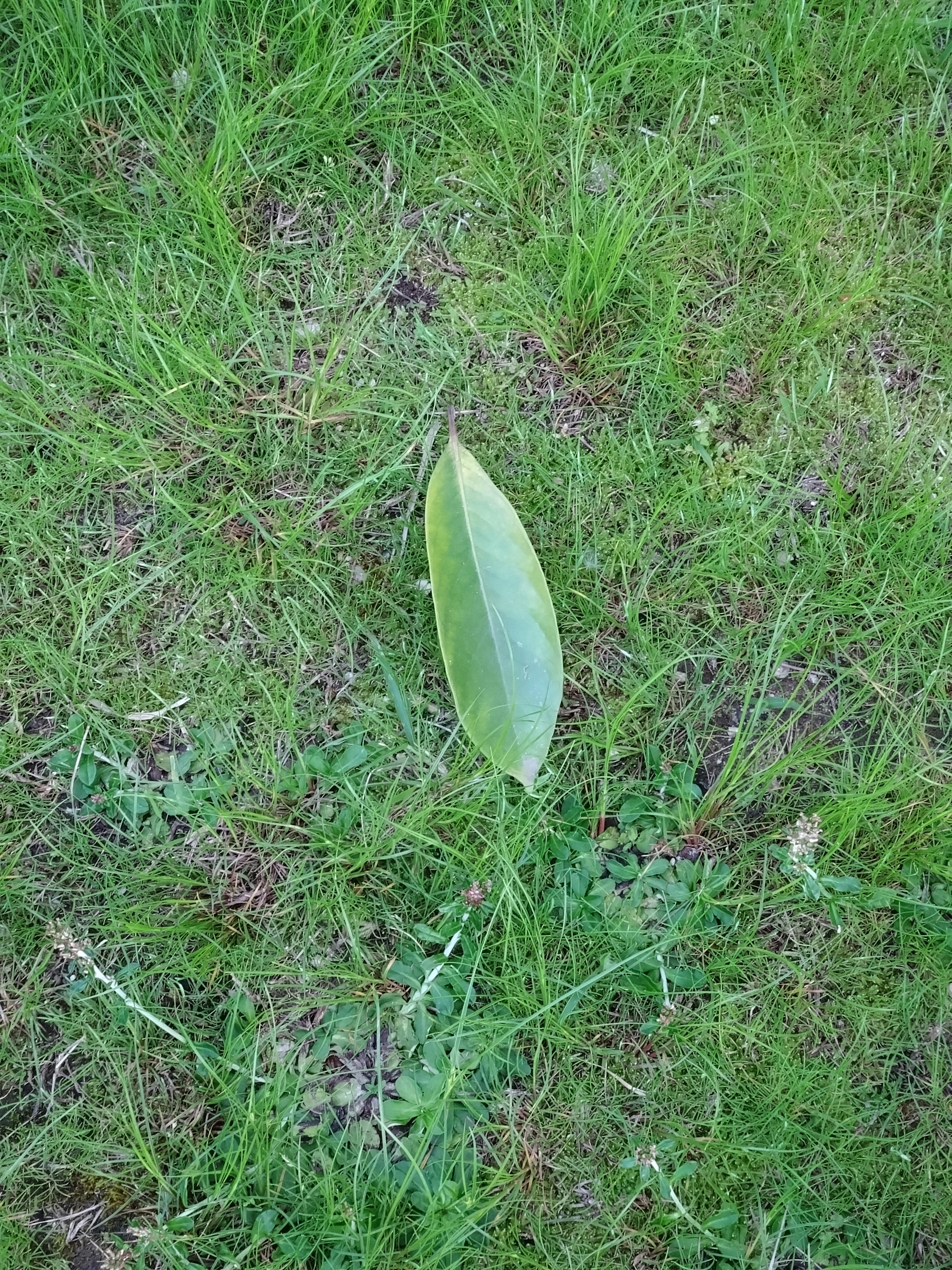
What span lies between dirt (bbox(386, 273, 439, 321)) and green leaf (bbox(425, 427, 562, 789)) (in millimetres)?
429

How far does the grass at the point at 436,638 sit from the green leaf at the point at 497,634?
0.27ft

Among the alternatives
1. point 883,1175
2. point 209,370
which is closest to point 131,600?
point 209,370

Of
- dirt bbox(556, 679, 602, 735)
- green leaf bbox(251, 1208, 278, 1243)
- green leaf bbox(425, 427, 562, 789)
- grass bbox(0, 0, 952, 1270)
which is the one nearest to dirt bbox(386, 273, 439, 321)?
grass bbox(0, 0, 952, 1270)

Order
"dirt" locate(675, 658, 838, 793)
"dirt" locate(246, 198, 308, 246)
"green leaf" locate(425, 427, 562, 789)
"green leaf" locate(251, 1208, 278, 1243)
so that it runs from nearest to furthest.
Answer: "green leaf" locate(251, 1208, 278, 1243), "green leaf" locate(425, 427, 562, 789), "dirt" locate(675, 658, 838, 793), "dirt" locate(246, 198, 308, 246)

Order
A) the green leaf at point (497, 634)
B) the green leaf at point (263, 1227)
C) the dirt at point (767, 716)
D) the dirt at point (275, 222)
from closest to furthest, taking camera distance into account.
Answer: the green leaf at point (263, 1227) < the green leaf at point (497, 634) < the dirt at point (767, 716) < the dirt at point (275, 222)

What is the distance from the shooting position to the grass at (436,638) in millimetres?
1359

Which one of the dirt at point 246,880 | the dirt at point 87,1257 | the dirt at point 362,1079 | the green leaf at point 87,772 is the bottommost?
the dirt at point 87,1257

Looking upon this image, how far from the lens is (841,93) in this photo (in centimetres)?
168

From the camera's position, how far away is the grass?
1.36 metres

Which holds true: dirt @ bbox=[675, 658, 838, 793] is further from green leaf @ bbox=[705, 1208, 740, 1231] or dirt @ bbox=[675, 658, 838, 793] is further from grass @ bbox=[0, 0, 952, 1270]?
green leaf @ bbox=[705, 1208, 740, 1231]

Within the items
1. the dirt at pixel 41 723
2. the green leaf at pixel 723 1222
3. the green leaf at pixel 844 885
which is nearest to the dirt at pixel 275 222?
the dirt at pixel 41 723

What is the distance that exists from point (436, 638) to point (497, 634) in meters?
0.15

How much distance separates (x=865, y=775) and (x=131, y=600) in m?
1.39

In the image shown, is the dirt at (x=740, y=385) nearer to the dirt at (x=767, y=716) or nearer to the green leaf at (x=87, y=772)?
the dirt at (x=767, y=716)
